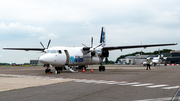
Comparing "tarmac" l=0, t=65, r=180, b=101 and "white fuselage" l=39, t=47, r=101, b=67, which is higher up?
"white fuselage" l=39, t=47, r=101, b=67

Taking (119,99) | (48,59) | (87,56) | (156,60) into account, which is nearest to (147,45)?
(87,56)

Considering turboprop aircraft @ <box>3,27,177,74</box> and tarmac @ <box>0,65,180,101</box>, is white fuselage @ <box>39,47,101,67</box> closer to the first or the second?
turboprop aircraft @ <box>3,27,177,74</box>

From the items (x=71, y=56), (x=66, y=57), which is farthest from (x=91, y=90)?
(x=71, y=56)

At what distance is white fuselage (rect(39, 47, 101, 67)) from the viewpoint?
64.2 feet

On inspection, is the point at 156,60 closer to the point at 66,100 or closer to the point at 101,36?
the point at 101,36

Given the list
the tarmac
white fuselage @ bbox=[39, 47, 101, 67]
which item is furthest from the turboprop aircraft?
the tarmac

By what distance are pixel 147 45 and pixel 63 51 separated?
36.7 feet

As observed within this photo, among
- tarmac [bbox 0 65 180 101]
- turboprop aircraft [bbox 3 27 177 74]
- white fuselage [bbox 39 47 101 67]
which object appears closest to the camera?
tarmac [bbox 0 65 180 101]

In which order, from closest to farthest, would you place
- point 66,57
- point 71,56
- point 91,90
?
point 91,90 → point 66,57 → point 71,56

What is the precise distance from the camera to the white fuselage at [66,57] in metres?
19.6

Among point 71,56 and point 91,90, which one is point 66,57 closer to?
point 71,56

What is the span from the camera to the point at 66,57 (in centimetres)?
2227

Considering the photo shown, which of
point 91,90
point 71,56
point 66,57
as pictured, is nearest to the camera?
point 91,90

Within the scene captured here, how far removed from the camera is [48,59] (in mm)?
19203
